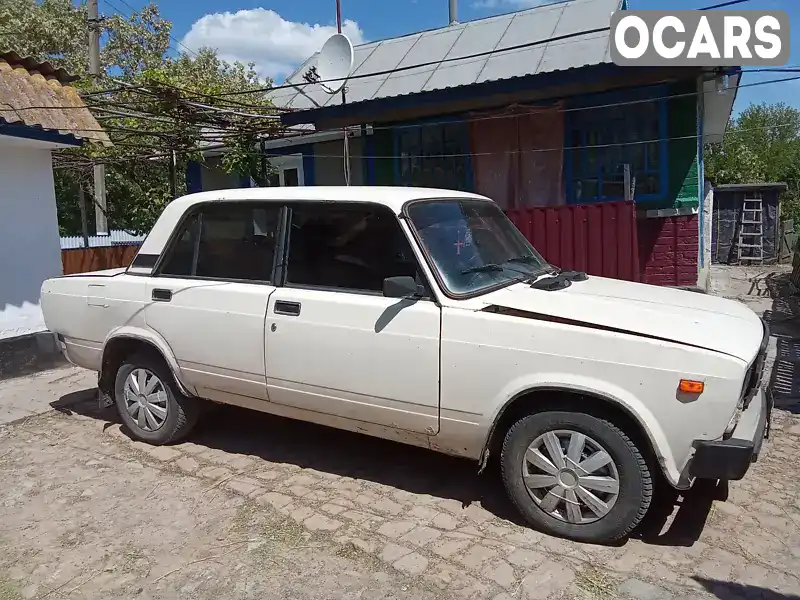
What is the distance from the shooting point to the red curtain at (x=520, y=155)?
8781 mm

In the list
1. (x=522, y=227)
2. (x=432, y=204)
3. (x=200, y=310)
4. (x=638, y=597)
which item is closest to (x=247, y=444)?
(x=200, y=310)

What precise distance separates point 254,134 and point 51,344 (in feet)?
15.7

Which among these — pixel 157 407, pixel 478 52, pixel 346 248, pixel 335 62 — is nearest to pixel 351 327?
pixel 346 248

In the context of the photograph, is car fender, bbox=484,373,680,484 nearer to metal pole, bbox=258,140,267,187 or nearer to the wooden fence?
metal pole, bbox=258,140,267,187

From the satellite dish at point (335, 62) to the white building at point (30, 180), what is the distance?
3.36m

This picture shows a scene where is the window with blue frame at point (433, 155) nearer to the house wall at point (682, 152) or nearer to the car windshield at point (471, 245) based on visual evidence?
the house wall at point (682, 152)

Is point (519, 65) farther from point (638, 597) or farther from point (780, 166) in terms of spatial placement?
point (780, 166)

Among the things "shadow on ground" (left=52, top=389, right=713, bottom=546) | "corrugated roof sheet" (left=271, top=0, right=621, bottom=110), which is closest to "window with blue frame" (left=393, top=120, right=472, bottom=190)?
"corrugated roof sheet" (left=271, top=0, right=621, bottom=110)

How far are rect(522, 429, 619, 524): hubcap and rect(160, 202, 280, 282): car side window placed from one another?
6.98ft

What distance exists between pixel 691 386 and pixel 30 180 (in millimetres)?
7815

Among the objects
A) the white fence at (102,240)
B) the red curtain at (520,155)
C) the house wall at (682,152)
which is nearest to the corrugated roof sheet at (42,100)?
the red curtain at (520,155)

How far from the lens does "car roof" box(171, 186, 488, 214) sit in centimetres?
404

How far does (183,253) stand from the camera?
4.82m

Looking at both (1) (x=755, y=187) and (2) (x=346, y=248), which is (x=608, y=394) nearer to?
(2) (x=346, y=248)
